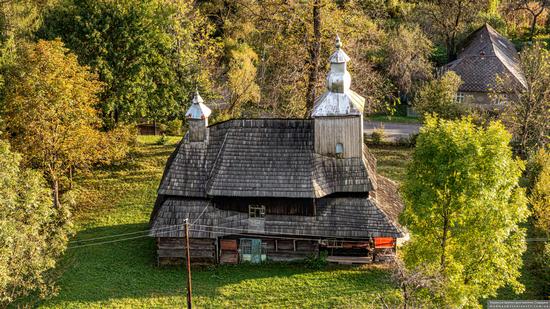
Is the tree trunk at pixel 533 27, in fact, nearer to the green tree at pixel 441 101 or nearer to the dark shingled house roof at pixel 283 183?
the green tree at pixel 441 101

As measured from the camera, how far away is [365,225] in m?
27.1

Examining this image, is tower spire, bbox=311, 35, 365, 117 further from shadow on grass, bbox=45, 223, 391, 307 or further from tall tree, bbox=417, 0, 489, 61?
tall tree, bbox=417, 0, 489, 61

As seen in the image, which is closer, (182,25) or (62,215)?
(62,215)

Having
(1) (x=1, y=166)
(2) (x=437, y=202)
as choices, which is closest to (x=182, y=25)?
(1) (x=1, y=166)

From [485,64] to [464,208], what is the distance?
121 feet

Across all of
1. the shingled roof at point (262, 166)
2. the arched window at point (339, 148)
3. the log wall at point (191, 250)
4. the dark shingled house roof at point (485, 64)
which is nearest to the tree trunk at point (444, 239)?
the shingled roof at point (262, 166)

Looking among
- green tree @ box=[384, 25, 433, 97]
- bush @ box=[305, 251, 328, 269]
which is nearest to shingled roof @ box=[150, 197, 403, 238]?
bush @ box=[305, 251, 328, 269]

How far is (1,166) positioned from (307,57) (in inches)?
755

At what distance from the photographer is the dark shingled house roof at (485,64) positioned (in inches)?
2024

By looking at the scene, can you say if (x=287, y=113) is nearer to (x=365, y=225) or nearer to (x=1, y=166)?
(x=365, y=225)

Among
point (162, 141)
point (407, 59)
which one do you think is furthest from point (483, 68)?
point (162, 141)

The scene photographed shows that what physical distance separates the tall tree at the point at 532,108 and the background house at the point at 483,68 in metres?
8.94

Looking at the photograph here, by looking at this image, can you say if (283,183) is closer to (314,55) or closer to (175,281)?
(175,281)

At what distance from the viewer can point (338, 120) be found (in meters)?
27.7
